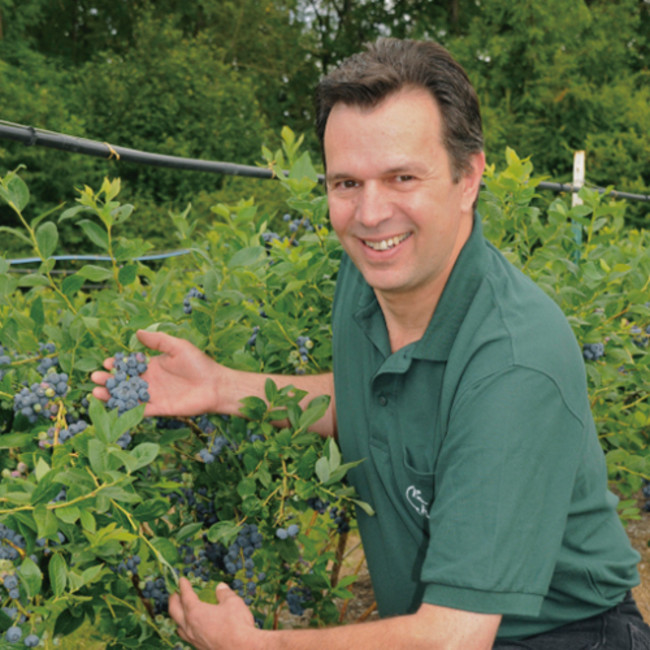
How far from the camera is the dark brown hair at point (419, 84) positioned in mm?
1616

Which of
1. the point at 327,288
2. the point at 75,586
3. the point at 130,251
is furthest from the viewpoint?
the point at 327,288

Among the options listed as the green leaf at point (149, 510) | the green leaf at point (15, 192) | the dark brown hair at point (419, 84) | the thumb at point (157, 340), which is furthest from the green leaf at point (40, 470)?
the dark brown hair at point (419, 84)

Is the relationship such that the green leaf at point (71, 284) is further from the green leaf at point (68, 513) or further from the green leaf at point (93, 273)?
the green leaf at point (68, 513)

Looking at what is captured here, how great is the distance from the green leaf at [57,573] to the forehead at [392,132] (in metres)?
0.86

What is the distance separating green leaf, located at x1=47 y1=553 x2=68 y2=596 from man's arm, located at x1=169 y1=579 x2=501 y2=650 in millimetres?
311

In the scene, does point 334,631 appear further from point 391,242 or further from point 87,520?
point 391,242

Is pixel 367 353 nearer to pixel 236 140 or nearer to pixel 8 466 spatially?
pixel 8 466

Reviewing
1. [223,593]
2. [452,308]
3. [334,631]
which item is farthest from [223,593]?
[452,308]

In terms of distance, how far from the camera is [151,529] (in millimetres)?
1719

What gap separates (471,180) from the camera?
177cm

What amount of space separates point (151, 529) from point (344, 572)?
1890 millimetres

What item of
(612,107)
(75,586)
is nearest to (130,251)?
(75,586)

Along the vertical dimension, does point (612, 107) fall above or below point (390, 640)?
above

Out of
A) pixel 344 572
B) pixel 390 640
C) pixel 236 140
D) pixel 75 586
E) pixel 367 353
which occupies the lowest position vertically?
pixel 344 572
